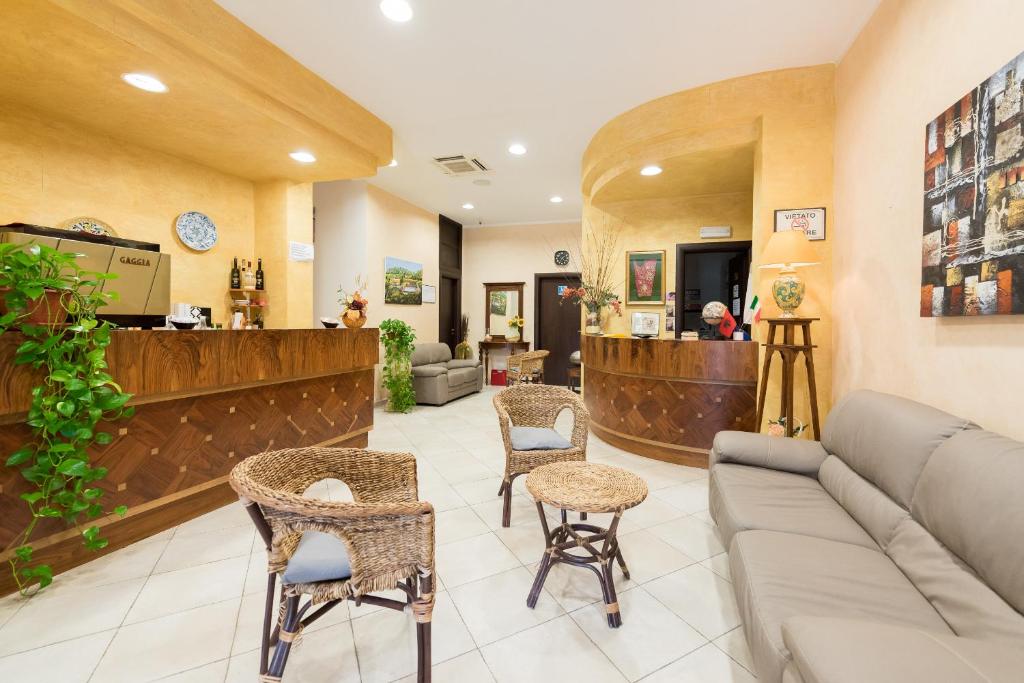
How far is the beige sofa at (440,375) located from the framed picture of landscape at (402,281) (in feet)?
2.78

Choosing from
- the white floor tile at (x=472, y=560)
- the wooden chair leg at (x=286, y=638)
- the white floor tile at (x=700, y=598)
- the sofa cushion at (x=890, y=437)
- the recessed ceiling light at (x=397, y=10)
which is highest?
the recessed ceiling light at (x=397, y=10)

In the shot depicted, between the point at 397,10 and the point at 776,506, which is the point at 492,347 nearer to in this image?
the point at 397,10

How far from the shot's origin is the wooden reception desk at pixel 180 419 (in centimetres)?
201

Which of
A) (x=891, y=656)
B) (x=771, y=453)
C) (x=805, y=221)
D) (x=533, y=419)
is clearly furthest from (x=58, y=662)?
(x=805, y=221)

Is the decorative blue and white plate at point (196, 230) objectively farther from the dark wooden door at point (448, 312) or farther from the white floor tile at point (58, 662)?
the dark wooden door at point (448, 312)

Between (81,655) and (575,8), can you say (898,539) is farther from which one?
Result: (575,8)

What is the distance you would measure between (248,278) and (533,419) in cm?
370

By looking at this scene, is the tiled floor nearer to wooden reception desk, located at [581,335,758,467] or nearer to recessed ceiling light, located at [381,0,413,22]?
wooden reception desk, located at [581,335,758,467]

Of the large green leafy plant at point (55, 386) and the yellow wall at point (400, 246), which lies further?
the yellow wall at point (400, 246)

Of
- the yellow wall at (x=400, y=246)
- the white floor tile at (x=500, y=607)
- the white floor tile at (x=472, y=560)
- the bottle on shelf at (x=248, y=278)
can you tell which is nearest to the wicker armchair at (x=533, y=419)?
the white floor tile at (x=472, y=560)

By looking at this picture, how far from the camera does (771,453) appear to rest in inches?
101

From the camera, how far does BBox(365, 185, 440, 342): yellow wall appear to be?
21.0 ft

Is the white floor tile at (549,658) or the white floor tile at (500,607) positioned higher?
the white floor tile at (500,607)

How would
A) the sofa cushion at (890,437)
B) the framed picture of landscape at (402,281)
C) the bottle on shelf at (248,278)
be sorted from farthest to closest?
the framed picture of landscape at (402,281) → the bottle on shelf at (248,278) → the sofa cushion at (890,437)
